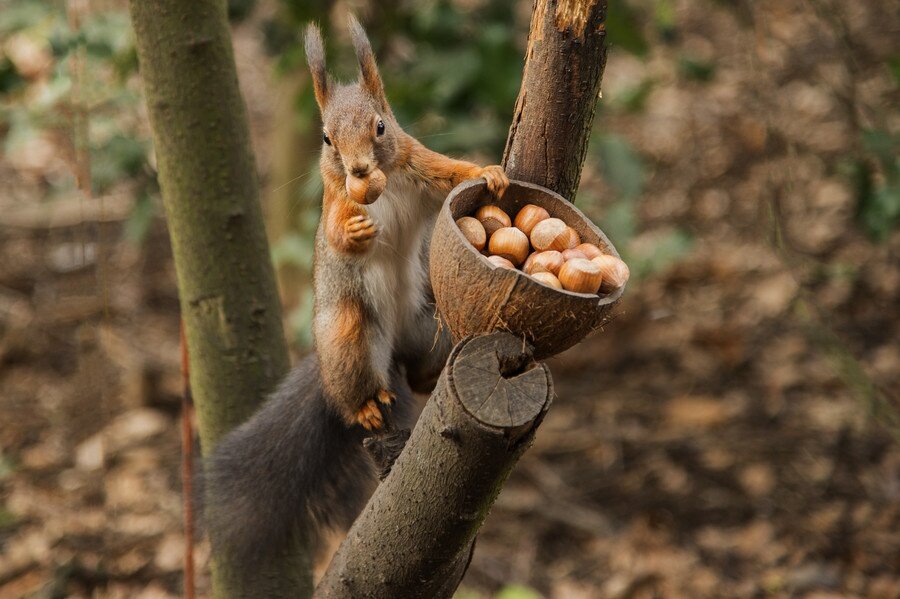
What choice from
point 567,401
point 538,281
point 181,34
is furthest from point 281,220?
point 538,281

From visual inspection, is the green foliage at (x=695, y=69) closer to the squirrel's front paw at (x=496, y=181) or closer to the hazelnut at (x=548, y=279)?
the squirrel's front paw at (x=496, y=181)

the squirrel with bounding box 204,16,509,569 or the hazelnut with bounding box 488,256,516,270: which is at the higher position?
the hazelnut with bounding box 488,256,516,270

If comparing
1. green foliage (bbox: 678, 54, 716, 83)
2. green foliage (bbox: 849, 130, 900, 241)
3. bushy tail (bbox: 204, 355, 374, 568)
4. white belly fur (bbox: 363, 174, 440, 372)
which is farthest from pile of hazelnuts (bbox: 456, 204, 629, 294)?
green foliage (bbox: 678, 54, 716, 83)

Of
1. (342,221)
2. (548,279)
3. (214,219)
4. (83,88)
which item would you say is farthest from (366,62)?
(83,88)

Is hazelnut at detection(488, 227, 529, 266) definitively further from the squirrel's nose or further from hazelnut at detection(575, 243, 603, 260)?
the squirrel's nose

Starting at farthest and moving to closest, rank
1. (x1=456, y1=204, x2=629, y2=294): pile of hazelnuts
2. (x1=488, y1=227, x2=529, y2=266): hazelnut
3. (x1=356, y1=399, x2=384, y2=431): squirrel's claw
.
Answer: (x1=356, y1=399, x2=384, y2=431): squirrel's claw → (x1=488, y1=227, x2=529, y2=266): hazelnut → (x1=456, y1=204, x2=629, y2=294): pile of hazelnuts

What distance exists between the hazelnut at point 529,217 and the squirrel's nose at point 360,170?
0.42 meters

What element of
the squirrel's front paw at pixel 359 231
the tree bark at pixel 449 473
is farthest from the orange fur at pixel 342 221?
the tree bark at pixel 449 473

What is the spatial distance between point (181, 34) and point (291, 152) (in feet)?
8.99

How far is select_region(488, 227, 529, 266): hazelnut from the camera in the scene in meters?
1.66

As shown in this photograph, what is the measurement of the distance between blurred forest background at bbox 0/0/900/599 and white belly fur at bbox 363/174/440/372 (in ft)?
1.14

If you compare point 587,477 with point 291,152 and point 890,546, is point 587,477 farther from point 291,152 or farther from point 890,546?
point 291,152

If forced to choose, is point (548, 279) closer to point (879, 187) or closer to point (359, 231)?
point (359, 231)

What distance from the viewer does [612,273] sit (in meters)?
1.59
